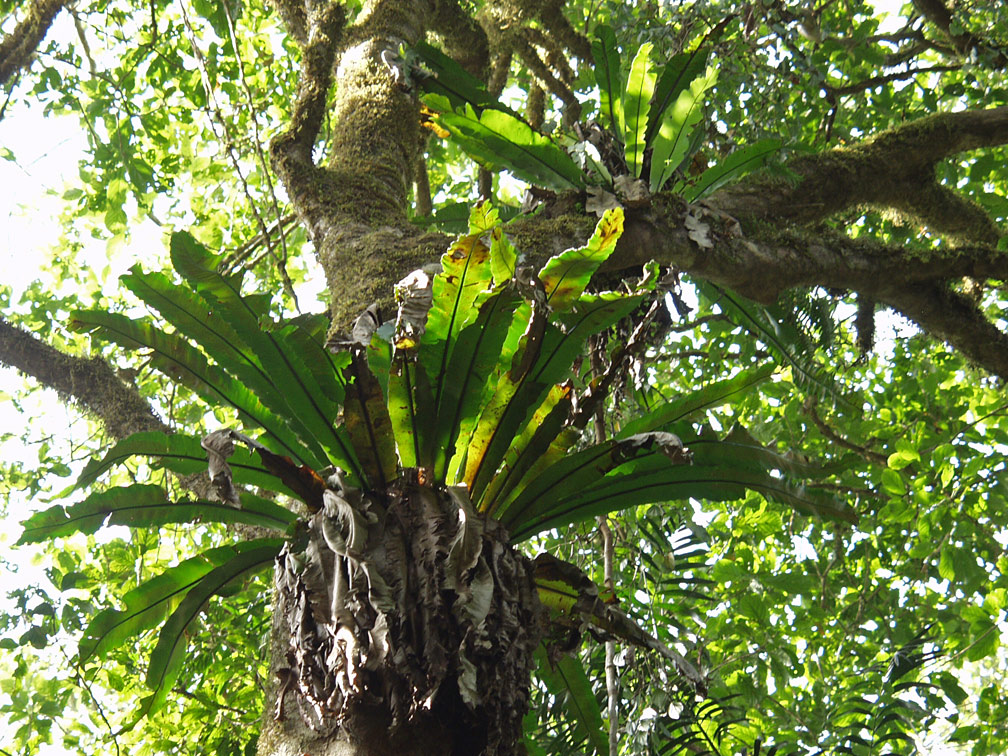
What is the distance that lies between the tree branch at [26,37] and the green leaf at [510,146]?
2.42m

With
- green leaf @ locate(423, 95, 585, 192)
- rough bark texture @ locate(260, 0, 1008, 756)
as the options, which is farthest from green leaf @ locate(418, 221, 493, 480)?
green leaf @ locate(423, 95, 585, 192)

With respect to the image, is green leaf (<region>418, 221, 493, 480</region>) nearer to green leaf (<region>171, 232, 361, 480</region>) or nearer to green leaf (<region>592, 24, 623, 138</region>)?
green leaf (<region>171, 232, 361, 480</region>)

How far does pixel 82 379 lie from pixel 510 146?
5.94 feet

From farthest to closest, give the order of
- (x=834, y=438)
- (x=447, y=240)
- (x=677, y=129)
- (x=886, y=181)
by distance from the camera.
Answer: (x=834, y=438) < (x=886, y=181) < (x=677, y=129) < (x=447, y=240)

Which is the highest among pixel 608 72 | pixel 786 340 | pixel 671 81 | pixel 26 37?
pixel 26 37

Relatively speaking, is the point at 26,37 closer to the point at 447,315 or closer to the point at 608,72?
the point at 608,72

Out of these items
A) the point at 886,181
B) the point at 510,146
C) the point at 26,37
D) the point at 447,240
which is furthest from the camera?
the point at 26,37

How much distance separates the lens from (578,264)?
1.55 meters

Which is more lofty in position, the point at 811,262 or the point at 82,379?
the point at 82,379

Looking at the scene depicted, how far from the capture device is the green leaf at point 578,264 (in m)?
1.53

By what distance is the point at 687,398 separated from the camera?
1.75 m

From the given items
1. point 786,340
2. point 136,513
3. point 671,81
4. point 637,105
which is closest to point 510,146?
point 637,105

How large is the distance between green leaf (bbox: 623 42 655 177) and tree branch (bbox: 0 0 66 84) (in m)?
2.78

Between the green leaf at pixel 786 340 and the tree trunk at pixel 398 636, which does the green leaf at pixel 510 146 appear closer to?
the green leaf at pixel 786 340
